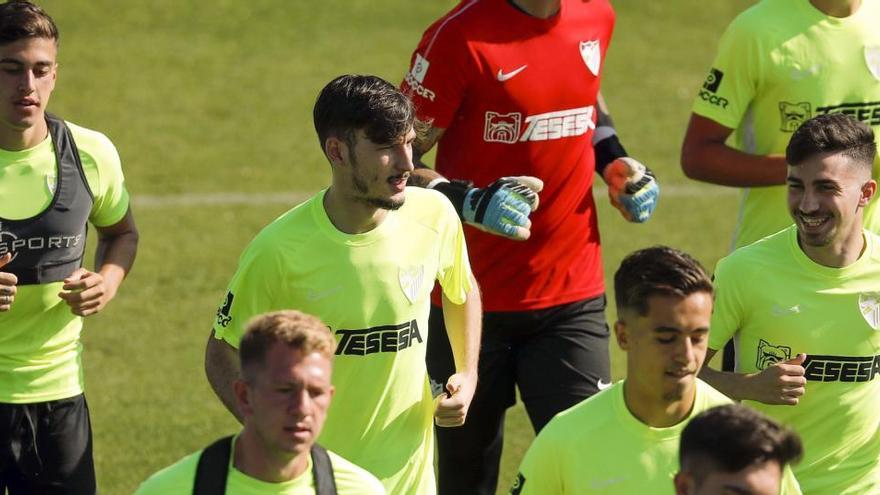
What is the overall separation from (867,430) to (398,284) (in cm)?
206

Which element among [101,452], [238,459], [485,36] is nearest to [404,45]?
[101,452]

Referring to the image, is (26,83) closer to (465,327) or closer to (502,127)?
(465,327)

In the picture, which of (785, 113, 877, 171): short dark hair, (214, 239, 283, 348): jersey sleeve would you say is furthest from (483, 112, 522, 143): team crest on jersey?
(214, 239, 283, 348): jersey sleeve

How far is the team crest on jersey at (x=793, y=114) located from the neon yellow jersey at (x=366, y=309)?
232 centimetres

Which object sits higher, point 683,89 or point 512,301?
point 512,301

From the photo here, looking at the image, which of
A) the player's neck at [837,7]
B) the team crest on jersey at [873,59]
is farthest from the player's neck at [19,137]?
the team crest on jersey at [873,59]

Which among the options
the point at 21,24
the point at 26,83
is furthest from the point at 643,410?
the point at 21,24

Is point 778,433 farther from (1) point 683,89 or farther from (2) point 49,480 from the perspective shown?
(1) point 683,89

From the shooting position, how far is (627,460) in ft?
19.5

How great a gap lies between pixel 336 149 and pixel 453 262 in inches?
30.4

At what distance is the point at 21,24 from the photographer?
747 centimetres

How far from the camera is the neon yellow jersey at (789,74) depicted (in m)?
8.48

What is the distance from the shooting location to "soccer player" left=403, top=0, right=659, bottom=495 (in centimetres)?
831

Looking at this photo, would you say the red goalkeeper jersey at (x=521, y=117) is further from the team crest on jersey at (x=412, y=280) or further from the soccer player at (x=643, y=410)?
the soccer player at (x=643, y=410)
